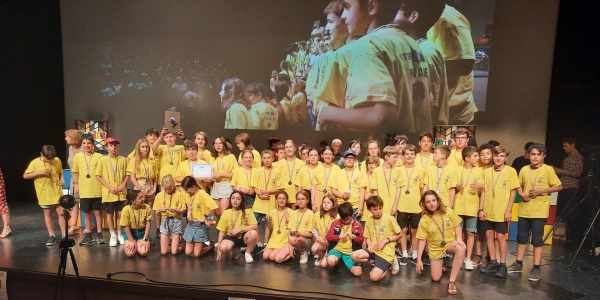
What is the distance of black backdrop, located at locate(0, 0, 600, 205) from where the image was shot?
5.84 m

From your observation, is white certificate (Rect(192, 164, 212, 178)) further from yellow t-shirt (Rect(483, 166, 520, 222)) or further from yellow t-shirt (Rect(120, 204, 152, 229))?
yellow t-shirt (Rect(483, 166, 520, 222))

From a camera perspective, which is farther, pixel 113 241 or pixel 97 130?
pixel 97 130

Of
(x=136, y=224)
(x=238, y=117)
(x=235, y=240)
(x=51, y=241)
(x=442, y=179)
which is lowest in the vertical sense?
(x=51, y=241)

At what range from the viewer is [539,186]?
13.0ft

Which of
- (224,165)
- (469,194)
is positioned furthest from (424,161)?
(224,165)

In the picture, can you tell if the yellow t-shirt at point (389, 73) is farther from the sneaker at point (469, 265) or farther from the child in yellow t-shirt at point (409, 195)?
the sneaker at point (469, 265)

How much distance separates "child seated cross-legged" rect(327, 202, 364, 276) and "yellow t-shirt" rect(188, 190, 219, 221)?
157cm

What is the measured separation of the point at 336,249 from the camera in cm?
404

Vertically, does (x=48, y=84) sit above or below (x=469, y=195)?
above

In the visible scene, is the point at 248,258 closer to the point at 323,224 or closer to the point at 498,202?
the point at 323,224

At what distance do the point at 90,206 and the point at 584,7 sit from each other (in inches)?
324

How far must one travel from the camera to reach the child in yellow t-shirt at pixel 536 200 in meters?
3.91

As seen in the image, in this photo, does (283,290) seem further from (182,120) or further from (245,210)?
(182,120)

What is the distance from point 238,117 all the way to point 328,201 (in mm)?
4515
